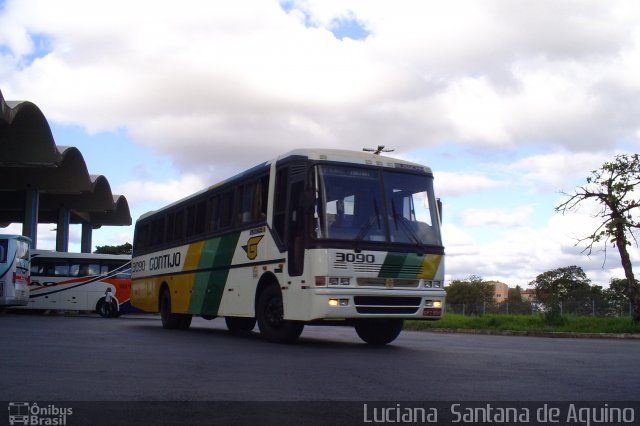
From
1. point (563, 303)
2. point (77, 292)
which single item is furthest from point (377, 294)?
point (77, 292)

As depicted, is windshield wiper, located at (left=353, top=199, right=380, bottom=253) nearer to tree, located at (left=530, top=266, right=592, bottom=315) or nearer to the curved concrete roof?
the curved concrete roof

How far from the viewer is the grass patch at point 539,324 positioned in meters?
22.5

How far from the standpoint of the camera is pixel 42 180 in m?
42.5

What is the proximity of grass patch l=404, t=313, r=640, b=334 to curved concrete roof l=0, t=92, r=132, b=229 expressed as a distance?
1846 centimetres

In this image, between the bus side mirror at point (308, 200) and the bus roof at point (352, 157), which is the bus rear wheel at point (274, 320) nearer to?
the bus side mirror at point (308, 200)

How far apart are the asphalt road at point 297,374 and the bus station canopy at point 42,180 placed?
20.7m

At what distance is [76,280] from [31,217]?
25.6 ft

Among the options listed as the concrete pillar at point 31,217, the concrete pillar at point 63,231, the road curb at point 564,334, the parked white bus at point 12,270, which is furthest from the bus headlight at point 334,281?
the concrete pillar at point 63,231

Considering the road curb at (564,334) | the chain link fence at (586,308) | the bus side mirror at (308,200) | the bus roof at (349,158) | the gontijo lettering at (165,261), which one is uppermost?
the bus roof at (349,158)

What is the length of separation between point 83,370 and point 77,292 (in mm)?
28232

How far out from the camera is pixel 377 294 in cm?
1170

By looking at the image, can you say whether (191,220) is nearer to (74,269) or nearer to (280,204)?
(280,204)
